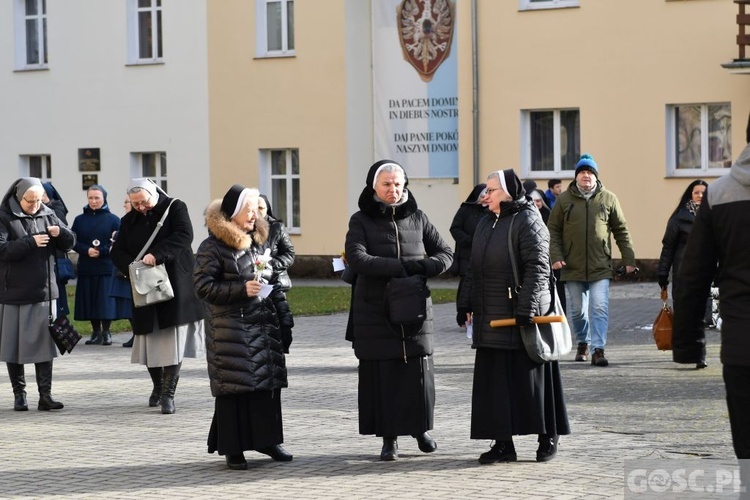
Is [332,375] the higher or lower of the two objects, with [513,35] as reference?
lower

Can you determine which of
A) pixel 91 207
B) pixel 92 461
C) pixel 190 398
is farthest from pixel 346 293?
pixel 92 461

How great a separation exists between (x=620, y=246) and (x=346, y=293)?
11.6 metres

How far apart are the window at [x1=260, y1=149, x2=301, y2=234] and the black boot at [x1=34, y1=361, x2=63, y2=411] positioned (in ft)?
62.9

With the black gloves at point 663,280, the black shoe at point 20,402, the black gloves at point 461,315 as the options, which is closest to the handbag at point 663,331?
the black gloves at point 663,280

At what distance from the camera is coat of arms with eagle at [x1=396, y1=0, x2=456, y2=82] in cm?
2939

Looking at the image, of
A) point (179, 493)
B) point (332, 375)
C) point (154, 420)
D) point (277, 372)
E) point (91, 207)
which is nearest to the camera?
point (179, 493)

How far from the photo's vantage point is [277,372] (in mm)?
9438

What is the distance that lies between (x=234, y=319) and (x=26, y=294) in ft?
11.6

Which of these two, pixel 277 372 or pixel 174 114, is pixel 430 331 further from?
pixel 174 114

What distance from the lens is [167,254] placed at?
11.9 m

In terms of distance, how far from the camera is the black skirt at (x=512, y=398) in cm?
916

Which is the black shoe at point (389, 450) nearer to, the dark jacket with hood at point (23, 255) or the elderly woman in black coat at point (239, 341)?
the elderly woman in black coat at point (239, 341)

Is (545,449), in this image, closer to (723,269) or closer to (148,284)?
(723,269)

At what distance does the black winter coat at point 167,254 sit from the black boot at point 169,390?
1.22ft
